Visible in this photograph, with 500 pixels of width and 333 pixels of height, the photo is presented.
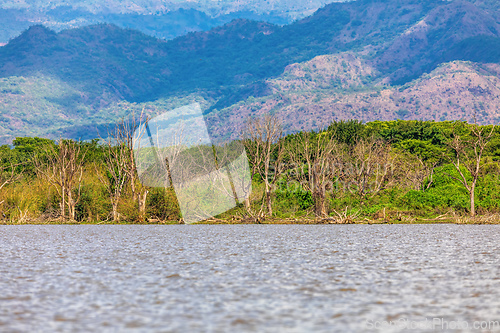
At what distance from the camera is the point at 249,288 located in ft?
41.2

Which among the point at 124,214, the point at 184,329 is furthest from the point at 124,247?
the point at 124,214

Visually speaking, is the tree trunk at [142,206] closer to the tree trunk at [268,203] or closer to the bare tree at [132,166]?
the bare tree at [132,166]

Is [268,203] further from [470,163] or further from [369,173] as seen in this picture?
[470,163]

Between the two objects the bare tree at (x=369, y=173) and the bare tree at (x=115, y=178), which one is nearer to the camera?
the bare tree at (x=115, y=178)

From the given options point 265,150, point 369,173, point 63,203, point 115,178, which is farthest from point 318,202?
point 63,203

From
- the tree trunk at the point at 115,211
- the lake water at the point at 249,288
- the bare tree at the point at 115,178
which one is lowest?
the lake water at the point at 249,288

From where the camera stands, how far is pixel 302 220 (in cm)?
4244

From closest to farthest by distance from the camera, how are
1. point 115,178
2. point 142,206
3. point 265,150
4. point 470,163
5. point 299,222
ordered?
point 299,222
point 142,206
point 115,178
point 470,163
point 265,150

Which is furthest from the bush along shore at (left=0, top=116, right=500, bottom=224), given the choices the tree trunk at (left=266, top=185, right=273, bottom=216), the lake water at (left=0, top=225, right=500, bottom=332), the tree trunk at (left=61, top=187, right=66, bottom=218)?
the lake water at (left=0, top=225, right=500, bottom=332)

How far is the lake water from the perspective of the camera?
9.16 metres

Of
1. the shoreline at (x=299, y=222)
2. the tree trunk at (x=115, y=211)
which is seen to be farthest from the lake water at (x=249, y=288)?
the tree trunk at (x=115, y=211)

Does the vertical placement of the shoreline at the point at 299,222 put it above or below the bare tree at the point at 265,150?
below

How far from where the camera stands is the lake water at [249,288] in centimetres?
916

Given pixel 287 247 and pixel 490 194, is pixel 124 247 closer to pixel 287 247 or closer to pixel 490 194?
pixel 287 247
